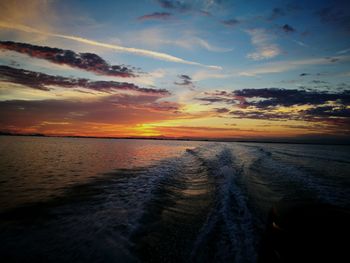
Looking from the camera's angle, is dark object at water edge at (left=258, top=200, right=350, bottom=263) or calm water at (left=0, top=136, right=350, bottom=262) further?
calm water at (left=0, top=136, right=350, bottom=262)

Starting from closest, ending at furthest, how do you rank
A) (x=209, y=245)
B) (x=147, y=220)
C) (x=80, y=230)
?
(x=209, y=245)
(x=80, y=230)
(x=147, y=220)

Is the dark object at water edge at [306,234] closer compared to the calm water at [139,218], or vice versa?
the dark object at water edge at [306,234]

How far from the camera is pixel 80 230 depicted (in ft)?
23.4

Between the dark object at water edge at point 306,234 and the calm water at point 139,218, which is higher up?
the dark object at water edge at point 306,234

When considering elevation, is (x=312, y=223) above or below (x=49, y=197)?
above

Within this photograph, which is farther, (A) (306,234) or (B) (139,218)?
(B) (139,218)

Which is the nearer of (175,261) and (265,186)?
(175,261)

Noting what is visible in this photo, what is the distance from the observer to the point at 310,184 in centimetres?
1495

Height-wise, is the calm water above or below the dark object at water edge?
below

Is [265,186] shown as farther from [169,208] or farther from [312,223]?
[312,223]

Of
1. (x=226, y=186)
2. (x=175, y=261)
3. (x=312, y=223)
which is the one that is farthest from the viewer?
(x=226, y=186)

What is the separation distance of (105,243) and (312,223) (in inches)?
204

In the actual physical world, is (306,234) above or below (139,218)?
above

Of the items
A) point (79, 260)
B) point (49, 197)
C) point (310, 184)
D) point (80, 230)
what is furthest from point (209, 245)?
point (310, 184)
